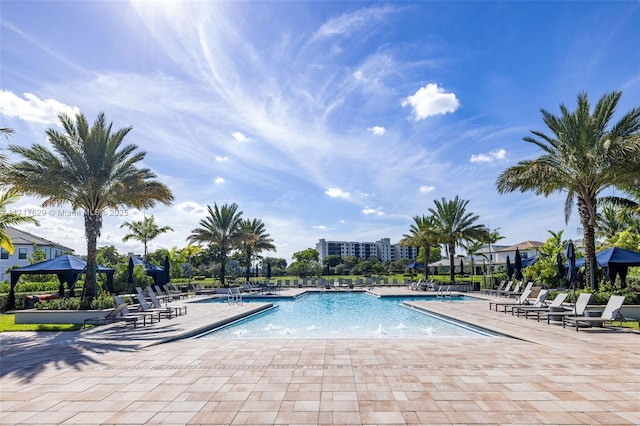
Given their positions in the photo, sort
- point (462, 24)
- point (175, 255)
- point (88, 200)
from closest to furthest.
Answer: point (462, 24), point (88, 200), point (175, 255)

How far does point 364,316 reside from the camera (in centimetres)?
1731

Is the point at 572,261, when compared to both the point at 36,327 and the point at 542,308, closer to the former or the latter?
the point at 542,308

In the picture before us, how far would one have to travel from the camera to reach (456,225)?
3103cm

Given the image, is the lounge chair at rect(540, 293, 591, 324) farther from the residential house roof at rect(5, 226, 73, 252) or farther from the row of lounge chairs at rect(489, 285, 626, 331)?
the residential house roof at rect(5, 226, 73, 252)

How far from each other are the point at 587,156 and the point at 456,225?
17.0 metres

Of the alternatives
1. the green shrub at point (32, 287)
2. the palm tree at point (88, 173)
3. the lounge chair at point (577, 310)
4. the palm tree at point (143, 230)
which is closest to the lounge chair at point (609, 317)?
the lounge chair at point (577, 310)

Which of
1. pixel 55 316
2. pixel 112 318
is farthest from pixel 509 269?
pixel 55 316

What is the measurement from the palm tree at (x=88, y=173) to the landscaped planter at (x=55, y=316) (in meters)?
1.18

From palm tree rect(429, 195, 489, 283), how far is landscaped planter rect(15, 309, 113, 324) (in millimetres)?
25231

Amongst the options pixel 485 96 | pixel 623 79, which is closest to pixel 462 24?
pixel 485 96

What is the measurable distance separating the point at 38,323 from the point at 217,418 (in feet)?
38.4

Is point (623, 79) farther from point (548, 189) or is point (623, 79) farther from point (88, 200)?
point (88, 200)

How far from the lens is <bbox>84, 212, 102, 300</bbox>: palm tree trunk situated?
1416cm

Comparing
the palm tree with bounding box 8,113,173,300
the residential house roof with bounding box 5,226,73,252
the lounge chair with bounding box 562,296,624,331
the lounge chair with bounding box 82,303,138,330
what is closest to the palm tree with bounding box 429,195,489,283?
the lounge chair with bounding box 562,296,624,331
